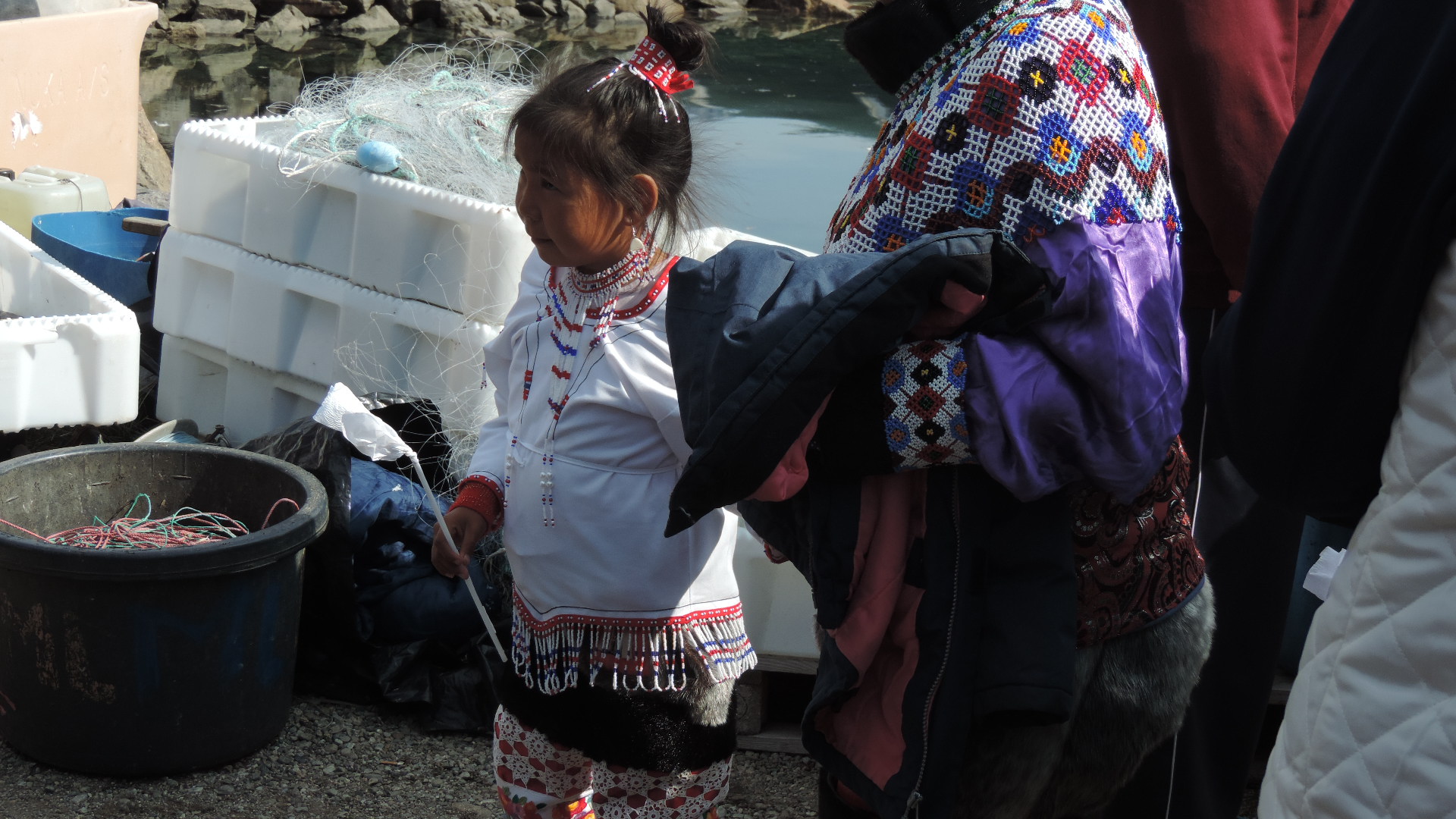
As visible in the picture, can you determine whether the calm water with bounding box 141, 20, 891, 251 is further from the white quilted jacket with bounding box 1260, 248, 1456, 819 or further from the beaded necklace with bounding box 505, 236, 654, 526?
the white quilted jacket with bounding box 1260, 248, 1456, 819

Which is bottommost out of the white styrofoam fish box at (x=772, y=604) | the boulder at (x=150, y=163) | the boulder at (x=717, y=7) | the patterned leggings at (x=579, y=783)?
the boulder at (x=717, y=7)

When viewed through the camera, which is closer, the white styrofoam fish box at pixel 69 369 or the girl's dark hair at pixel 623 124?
the girl's dark hair at pixel 623 124

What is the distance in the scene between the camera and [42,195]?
184 inches

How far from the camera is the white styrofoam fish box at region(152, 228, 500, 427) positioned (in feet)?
10.0

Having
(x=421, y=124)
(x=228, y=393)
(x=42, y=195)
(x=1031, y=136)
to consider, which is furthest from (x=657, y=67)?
(x=42, y=195)

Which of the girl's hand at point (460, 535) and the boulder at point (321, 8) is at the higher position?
the girl's hand at point (460, 535)

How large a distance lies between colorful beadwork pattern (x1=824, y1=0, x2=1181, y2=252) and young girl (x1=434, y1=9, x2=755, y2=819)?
52cm

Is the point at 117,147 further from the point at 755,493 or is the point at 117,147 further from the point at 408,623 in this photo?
the point at 755,493

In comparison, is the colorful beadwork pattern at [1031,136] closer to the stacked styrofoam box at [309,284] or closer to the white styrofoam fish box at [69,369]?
the stacked styrofoam box at [309,284]

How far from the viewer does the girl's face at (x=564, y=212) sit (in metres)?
1.73

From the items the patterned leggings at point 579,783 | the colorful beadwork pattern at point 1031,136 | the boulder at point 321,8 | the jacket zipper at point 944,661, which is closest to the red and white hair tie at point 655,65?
the colorful beadwork pattern at point 1031,136

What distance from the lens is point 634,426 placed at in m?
1.76

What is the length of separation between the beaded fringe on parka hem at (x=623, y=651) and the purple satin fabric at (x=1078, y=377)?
2.25 feet

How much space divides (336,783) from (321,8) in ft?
55.1
